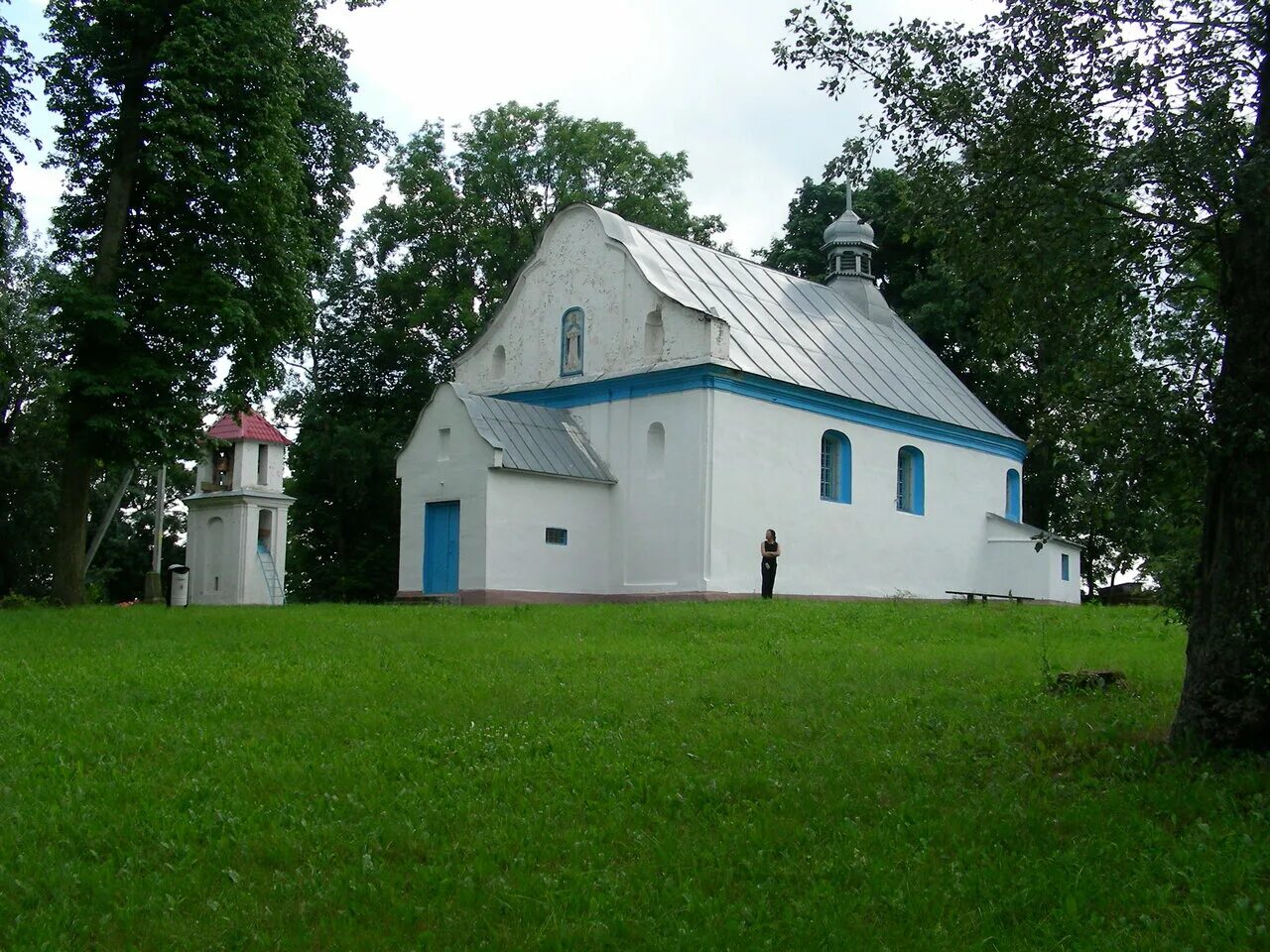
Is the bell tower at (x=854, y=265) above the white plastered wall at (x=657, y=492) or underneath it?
above

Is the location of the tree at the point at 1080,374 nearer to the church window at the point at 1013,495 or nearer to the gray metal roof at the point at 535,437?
the gray metal roof at the point at 535,437

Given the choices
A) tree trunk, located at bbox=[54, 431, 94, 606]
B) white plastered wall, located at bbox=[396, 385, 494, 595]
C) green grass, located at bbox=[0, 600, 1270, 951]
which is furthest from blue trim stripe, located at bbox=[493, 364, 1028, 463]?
green grass, located at bbox=[0, 600, 1270, 951]

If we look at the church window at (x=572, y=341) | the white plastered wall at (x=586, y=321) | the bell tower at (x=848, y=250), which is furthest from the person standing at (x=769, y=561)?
the bell tower at (x=848, y=250)

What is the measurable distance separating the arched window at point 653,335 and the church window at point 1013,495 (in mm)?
13134

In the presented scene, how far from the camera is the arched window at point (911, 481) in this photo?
3362cm

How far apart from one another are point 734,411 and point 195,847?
21533 mm

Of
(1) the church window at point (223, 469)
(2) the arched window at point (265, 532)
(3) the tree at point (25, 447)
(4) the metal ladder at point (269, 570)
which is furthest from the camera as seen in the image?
(3) the tree at point (25, 447)

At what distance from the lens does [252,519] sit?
37188mm

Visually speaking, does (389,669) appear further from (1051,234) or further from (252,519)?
(252,519)

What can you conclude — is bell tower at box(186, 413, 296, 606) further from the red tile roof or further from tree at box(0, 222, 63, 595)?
tree at box(0, 222, 63, 595)

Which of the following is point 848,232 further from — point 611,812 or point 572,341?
point 611,812

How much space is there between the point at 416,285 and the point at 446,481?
16.0 metres

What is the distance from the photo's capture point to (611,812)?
8203 mm

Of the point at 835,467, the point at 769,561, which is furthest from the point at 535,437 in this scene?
the point at 835,467
